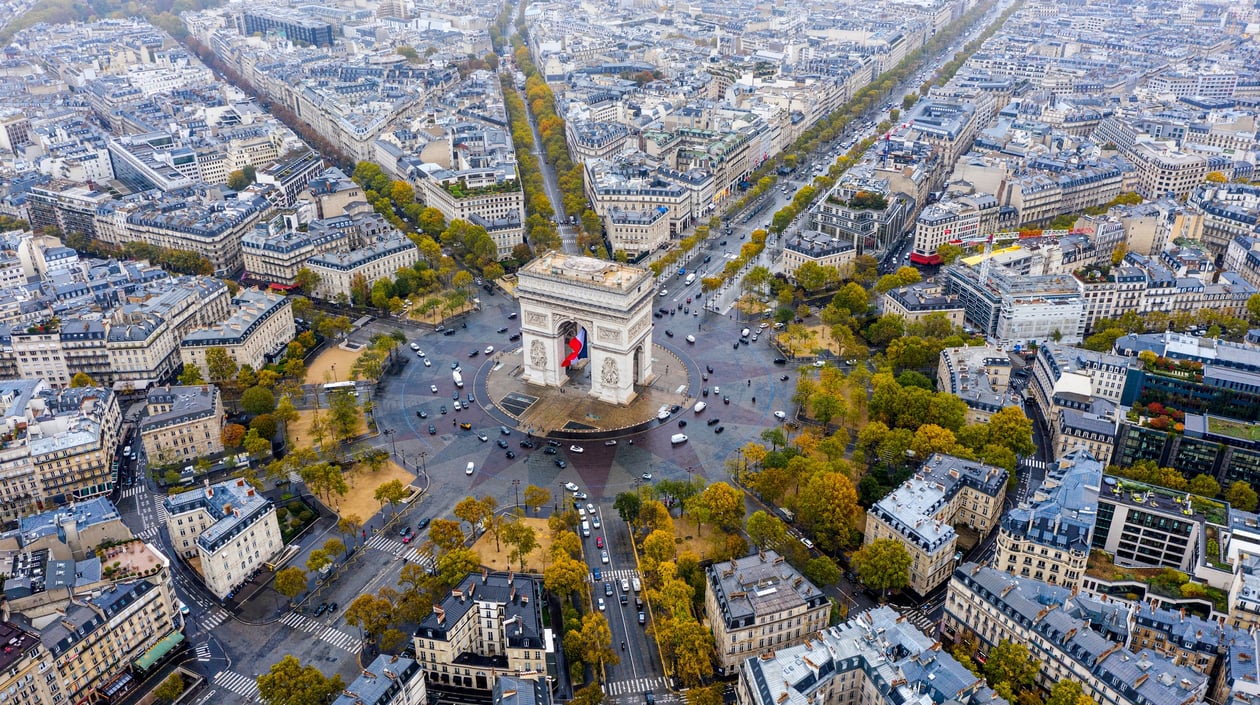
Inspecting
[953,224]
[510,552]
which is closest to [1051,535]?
[510,552]

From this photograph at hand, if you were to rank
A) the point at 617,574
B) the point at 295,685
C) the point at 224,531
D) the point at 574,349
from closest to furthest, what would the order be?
the point at 295,685
the point at 224,531
the point at 617,574
the point at 574,349

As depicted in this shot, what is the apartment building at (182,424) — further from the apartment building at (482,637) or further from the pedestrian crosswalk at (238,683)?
the apartment building at (482,637)

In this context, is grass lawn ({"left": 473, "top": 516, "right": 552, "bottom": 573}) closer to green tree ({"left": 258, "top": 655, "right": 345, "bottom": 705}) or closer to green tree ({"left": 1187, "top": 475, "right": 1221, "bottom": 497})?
green tree ({"left": 258, "top": 655, "right": 345, "bottom": 705})

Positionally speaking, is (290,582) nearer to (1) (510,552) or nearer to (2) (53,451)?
(1) (510,552)

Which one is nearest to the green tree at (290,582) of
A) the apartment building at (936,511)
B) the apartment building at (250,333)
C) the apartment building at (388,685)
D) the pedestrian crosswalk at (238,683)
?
the pedestrian crosswalk at (238,683)

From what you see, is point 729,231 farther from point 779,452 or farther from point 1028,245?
point 779,452

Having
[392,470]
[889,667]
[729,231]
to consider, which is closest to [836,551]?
[889,667]

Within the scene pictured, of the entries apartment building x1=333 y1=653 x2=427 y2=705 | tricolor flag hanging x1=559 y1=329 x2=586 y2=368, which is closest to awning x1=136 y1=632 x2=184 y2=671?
apartment building x1=333 y1=653 x2=427 y2=705
